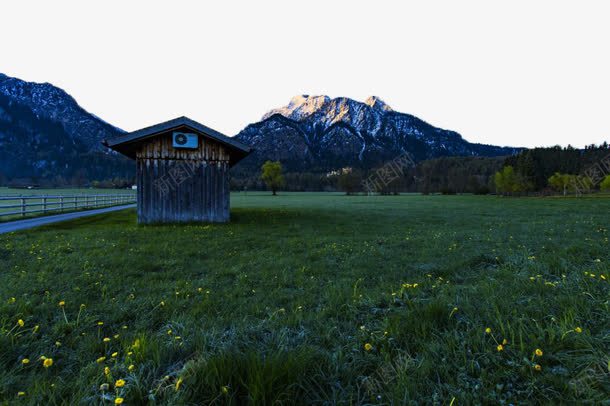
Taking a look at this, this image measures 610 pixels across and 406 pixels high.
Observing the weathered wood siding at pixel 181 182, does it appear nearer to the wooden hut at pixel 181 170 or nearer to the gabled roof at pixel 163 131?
the wooden hut at pixel 181 170

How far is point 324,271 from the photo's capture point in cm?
628

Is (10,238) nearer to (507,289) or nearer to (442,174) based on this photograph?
(507,289)

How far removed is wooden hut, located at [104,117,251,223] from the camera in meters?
14.2

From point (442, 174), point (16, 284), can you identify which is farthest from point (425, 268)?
point (442, 174)

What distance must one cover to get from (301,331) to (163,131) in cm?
1406

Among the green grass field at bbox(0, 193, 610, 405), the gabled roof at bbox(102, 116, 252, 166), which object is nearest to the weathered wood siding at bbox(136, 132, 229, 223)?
the gabled roof at bbox(102, 116, 252, 166)

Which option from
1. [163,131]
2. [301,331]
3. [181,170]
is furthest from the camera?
[181,170]

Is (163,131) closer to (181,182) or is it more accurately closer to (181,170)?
(181,170)

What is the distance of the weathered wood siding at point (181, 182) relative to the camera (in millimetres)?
14266

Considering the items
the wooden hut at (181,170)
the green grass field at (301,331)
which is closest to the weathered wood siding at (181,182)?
the wooden hut at (181,170)

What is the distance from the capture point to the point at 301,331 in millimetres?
3252

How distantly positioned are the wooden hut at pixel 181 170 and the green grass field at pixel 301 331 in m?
7.48

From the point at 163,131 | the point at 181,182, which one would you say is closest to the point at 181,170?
the point at 181,182

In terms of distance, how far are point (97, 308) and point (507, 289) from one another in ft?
20.8
